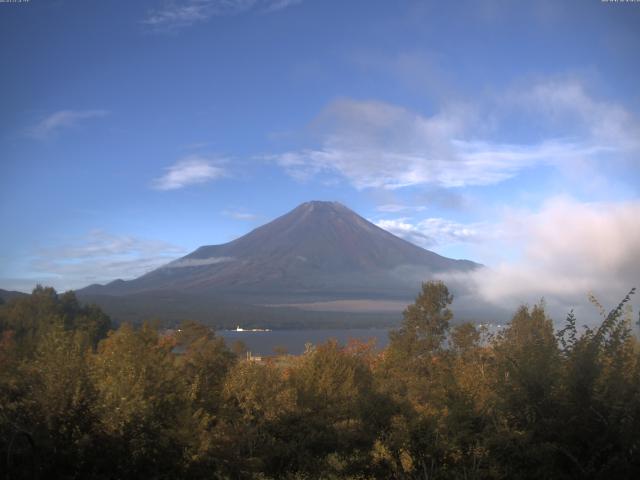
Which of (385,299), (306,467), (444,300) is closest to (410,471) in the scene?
(306,467)

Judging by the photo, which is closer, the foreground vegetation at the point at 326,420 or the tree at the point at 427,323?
the foreground vegetation at the point at 326,420

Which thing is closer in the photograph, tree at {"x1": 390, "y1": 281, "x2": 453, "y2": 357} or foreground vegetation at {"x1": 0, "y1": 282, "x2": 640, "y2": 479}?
foreground vegetation at {"x1": 0, "y1": 282, "x2": 640, "y2": 479}

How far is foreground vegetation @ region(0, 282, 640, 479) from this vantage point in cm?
816

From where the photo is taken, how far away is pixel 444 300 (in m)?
37.8

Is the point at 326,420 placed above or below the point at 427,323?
below

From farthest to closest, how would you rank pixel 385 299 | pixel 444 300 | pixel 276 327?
1. pixel 385 299
2. pixel 276 327
3. pixel 444 300

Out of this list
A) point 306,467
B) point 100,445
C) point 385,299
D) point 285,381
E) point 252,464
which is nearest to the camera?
point 100,445

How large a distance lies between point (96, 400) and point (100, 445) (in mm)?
681

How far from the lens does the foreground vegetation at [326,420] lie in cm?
816

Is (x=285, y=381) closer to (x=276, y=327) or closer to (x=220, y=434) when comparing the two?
(x=220, y=434)

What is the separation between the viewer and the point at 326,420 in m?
12.0

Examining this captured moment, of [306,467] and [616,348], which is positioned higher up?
[616,348]

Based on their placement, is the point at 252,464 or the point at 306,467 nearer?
the point at 252,464

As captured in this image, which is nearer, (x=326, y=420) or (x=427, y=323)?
(x=326, y=420)
